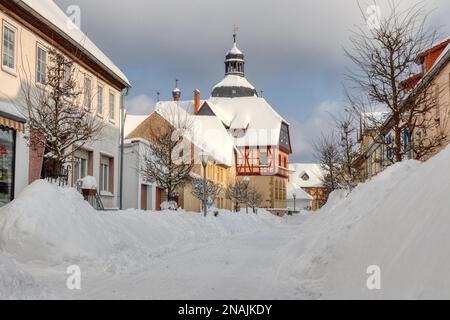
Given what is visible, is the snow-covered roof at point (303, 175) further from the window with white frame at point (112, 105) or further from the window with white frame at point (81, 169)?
the window with white frame at point (81, 169)

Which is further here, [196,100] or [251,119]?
[196,100]

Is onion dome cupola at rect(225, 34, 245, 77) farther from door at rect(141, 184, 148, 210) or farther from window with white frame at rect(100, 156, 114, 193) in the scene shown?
window with white frame at rect(100, 156, 114, 193)

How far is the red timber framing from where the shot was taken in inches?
2788

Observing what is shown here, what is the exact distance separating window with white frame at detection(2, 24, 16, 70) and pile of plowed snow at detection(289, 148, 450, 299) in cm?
1104

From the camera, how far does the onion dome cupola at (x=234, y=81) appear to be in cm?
8681

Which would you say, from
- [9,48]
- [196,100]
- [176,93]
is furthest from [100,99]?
[176,93]

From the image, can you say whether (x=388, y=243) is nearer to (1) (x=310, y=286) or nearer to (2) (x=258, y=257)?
(1) (x=310, y=286)

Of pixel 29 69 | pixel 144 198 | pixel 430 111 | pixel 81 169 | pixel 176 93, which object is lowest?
pixel 144 198

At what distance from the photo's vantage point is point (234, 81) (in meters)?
88.4

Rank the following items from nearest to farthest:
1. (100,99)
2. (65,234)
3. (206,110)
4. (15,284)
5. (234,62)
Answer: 1. (15,284)
2. (65,234)
3. (100,99)
4. (206,110)
5. (234,62)

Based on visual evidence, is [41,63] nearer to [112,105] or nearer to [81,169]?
[81,169]

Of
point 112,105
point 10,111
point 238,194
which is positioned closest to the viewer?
point 10,111

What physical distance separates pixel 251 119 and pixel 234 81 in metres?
15.5

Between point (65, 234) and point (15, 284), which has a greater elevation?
point (65, 234)
